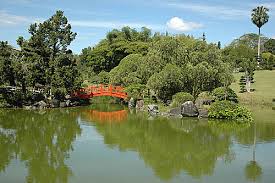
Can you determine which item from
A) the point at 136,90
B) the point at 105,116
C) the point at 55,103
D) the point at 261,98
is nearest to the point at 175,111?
the point at 105,116

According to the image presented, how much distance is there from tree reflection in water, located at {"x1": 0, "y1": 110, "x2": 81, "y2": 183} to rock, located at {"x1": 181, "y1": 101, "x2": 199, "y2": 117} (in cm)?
718

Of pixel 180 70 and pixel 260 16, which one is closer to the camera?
pixel 180 70

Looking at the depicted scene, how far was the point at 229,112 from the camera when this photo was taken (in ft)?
79.1

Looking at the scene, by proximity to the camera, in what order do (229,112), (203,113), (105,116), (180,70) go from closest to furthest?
(229,112)
(203,113)
(105,116)
(180,70)

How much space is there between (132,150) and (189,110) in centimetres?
995

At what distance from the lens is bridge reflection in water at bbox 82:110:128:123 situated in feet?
79.7

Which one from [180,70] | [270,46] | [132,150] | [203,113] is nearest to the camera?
[132,150]

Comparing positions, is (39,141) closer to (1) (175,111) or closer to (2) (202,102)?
(1) (175,111)

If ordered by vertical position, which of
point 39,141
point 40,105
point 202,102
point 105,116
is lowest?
point 39,141

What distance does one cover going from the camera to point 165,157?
1485 centimetres

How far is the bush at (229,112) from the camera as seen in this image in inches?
944

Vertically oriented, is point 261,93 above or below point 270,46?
below

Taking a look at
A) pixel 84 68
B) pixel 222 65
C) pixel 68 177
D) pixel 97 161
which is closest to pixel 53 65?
pixel 222 65

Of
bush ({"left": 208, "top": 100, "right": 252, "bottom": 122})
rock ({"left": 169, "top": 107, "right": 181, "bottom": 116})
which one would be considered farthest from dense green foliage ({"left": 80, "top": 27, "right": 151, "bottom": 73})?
bush ({"left": 208, "top": 100, "right": 252, "bottom": 122})
